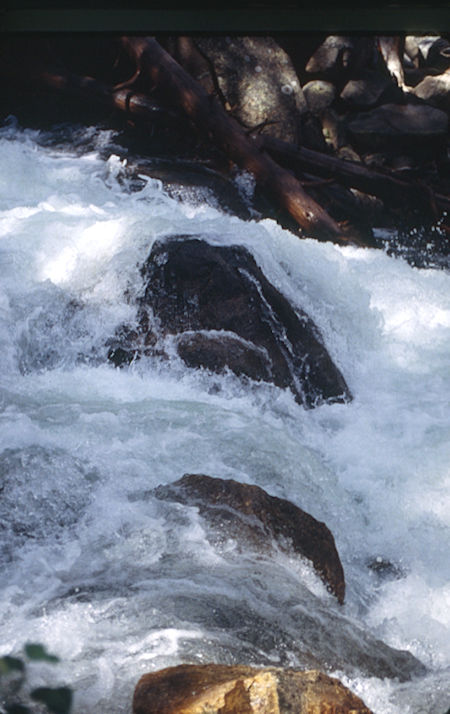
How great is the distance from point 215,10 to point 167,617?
57.4 inches

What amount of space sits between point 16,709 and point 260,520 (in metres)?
1.02

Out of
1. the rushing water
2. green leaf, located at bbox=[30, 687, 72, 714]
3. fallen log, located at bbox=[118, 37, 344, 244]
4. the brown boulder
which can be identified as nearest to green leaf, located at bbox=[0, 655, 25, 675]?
green leaf, located at bbox=[30, 687, 72, 714]

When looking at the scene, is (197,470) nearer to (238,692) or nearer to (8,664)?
(238,692)

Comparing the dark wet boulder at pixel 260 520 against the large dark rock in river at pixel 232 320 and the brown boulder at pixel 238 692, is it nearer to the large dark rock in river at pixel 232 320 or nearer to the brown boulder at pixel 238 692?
the brown boulder at pixel 238 692

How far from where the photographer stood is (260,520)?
85.7 inches

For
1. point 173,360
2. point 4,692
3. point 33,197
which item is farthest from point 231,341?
point 33,197

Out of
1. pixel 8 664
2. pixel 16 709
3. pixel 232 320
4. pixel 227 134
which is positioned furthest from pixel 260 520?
pixel 227 134

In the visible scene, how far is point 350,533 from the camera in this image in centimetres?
256

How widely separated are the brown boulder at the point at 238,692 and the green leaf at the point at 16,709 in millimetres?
234

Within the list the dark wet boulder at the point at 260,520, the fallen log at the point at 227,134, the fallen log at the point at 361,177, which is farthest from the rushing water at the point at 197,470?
the fallen log at the point at 361,177

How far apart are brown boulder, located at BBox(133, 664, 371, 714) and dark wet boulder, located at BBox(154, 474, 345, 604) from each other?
0.67m

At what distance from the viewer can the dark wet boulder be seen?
2137 mm

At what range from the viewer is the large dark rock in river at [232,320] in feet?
10.6

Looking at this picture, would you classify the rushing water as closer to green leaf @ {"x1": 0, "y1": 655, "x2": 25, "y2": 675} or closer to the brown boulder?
the brown boulder
